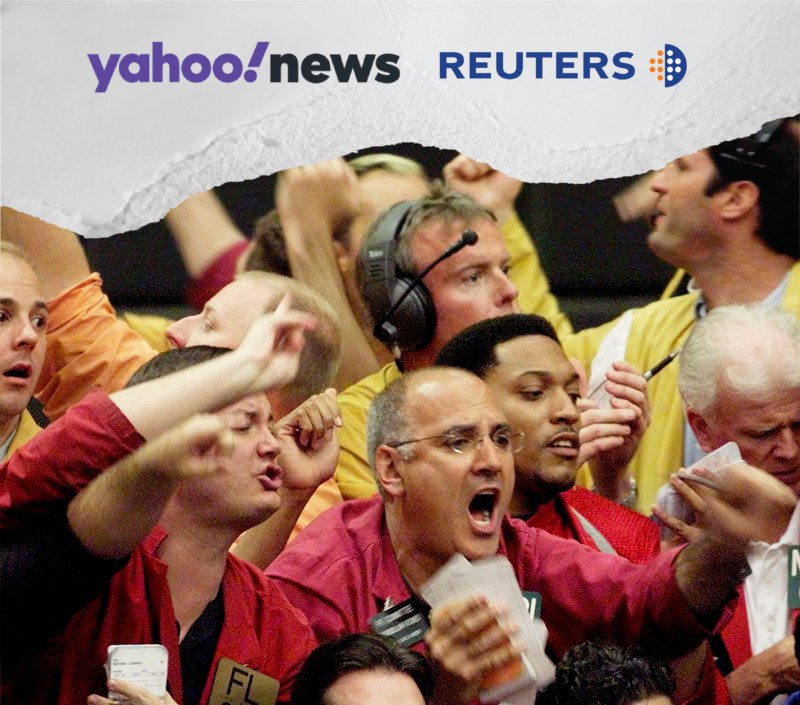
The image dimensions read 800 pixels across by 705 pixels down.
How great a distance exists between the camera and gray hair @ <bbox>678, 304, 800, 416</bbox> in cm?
241

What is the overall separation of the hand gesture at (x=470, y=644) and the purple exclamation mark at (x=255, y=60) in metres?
1.42

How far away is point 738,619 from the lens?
2289 mm

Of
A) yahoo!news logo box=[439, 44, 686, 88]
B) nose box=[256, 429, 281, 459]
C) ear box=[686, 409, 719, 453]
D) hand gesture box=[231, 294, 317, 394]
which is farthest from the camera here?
yahoo!news logo box=[439, 44, 686, 88]

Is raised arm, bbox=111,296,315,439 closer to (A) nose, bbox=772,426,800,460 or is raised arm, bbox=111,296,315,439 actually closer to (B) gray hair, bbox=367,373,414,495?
(B) gray hair, bbox=367,373,414,495

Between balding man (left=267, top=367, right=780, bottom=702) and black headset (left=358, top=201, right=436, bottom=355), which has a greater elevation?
black headset (left=358, top=201, right=436, bottom=355)

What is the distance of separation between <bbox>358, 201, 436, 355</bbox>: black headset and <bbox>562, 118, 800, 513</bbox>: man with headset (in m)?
0.33

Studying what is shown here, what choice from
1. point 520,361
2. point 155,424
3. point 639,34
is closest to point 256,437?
point 155,424

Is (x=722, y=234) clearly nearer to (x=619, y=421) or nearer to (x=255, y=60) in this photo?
(x=619, y=421)

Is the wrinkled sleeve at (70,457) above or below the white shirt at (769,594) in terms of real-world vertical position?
above

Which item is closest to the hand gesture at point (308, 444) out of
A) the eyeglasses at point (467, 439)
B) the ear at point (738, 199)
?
the eyeglasses at point (467, 439)

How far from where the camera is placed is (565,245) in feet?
9.09

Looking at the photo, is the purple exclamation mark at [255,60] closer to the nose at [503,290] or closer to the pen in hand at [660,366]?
the nose at [503,290]

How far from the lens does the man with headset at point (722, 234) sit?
271cm

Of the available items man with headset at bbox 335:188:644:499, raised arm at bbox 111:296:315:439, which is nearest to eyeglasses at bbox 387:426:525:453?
man with headset at bbox 335:188:644:499
